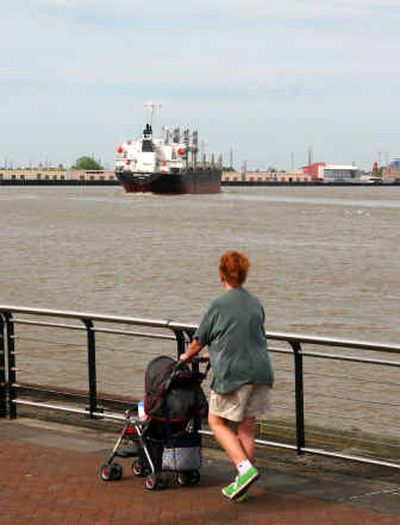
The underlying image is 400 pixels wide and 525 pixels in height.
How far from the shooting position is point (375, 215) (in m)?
92.1

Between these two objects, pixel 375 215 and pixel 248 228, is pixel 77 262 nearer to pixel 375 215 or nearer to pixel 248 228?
pixel 248 228

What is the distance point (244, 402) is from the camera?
22.3 ft

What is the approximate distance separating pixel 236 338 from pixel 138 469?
1.23 meters

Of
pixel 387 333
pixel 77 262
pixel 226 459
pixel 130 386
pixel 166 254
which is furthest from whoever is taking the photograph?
pixel 166 254

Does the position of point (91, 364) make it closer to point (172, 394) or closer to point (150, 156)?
point (172, 394)

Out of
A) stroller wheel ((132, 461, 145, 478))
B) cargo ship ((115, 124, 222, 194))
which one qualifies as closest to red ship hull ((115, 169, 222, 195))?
cargo ship ((115, 124, 222, 194))

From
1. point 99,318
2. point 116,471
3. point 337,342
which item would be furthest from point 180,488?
point 99,318

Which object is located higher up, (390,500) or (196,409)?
(196,409)

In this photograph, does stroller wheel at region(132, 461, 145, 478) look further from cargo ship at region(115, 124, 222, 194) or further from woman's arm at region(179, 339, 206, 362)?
A: cargo ship at region(115, 124, 222, 194)

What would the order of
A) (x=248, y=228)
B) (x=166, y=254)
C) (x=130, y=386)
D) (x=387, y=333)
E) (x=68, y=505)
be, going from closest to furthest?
(x=68, y=505)
(x=130, y=386)
(x=387, y=333)
(x=166, y=254)
(x=248, y=228)

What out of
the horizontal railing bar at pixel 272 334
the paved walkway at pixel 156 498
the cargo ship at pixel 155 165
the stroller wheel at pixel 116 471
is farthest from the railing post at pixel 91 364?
the cargo ship at pixel 155 165

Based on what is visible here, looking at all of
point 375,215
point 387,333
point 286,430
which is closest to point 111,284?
point 387,333

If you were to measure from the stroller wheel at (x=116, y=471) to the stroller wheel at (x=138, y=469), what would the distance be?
5.5 inches

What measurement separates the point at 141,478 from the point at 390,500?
1597 mm
